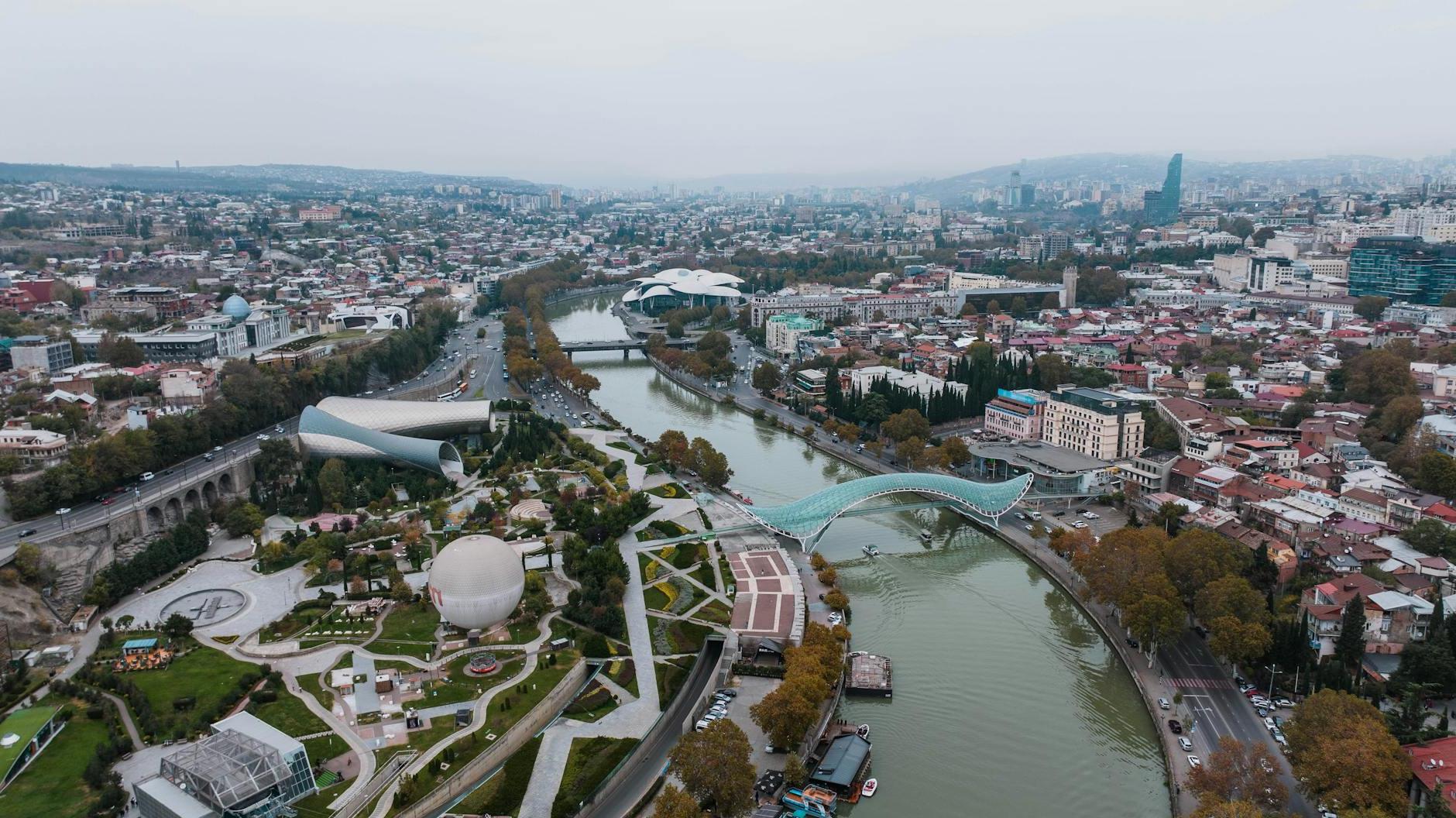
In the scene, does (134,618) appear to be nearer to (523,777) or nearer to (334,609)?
(334,609)

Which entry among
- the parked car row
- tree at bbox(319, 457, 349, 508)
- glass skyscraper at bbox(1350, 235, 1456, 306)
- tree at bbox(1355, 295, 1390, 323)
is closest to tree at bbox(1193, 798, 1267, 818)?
the parked car row

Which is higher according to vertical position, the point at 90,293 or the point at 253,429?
the point at 90,293

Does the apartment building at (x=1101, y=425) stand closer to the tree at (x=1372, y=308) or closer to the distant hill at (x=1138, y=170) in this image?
the tree at (x=1372, y=308)

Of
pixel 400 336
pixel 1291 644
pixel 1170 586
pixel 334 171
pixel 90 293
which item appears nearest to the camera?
pixel 1291 644

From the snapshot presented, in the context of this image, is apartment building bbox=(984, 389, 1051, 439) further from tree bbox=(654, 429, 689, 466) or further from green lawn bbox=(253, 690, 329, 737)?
green lawn bbox=(253, 690, 329, 737)

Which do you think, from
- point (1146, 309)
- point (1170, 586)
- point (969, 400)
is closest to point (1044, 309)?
point (1146, 309)

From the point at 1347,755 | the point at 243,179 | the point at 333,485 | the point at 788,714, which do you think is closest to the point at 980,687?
the point at 788,714
